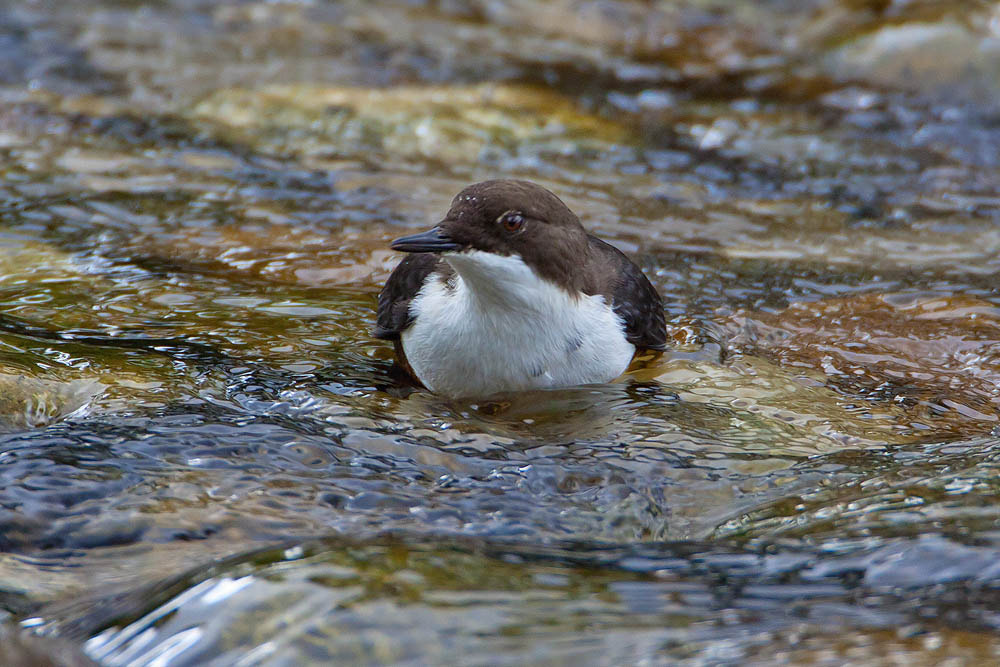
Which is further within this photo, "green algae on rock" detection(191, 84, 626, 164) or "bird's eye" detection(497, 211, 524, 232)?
"green algae on rock" detection(191, 84, 626, 164)

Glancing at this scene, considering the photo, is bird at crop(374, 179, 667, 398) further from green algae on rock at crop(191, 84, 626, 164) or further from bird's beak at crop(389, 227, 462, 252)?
green algae on rock at crop(191, 84, 626, 164)

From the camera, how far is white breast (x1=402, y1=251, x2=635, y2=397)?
4562 millimetres

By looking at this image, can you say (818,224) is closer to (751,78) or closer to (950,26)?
(751,78)

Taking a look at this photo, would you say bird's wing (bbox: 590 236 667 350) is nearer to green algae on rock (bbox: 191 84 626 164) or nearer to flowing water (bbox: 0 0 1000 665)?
flowing water (bbox: 0 0 1000 665)

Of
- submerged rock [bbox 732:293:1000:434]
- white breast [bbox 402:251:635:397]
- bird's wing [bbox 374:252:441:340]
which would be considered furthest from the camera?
bird's wing [bbox 374:252:441:340]

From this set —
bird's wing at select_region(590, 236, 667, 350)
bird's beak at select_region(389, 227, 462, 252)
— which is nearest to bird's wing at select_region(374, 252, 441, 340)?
bird's beak at select_region(389, 227, 462, 252)

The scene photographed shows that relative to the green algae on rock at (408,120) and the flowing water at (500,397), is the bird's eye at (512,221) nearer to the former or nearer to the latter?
the flowing water at (500,397)

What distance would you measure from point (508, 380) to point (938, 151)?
4.66 metres

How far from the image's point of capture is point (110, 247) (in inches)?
243

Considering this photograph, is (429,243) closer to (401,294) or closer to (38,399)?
(401,294)

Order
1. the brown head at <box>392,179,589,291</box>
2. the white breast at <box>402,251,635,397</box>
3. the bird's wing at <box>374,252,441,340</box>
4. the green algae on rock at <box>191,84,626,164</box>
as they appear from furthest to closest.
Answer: the green algae on rock at <box>191,84,626,164</box> < the bird's wing at <box>374,252,441,340</box> < the white breast at <box>402,251,635,397</box> < the brown head at <box>392,179,589,291</box>

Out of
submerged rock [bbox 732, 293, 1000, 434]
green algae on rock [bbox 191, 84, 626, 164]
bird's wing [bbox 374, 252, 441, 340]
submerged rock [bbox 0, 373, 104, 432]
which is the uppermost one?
green algae on rock [bbox 191, 84, 626, 164]

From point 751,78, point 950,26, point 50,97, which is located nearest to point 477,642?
point 50,97

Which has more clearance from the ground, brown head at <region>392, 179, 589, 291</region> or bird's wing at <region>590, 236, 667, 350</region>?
brown head at <region>392, 179, 589, 291</region>
